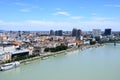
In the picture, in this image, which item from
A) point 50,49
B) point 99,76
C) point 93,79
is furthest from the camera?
point 50,49

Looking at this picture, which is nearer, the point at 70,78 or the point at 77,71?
the point at 70,78

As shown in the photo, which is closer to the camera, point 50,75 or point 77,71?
point 50,75

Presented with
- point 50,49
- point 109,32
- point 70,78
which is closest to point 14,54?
point 50,49

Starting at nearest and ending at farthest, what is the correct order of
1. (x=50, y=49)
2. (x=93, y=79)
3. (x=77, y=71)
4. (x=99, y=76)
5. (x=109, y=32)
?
(x=93, y=79), (x=99, y=76), (x=77, y=71), (x=50, y=49), (x=109, y=32)

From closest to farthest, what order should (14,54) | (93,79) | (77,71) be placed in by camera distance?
(93,79) → (77,71) → (14,54)

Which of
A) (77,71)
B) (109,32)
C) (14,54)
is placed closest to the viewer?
(77,71)

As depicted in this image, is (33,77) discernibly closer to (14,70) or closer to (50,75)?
→ (50,75)

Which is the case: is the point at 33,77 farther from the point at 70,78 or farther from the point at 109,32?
the point at 109,32

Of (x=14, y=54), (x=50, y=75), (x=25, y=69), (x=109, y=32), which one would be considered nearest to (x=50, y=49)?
(x=14, y=54)
